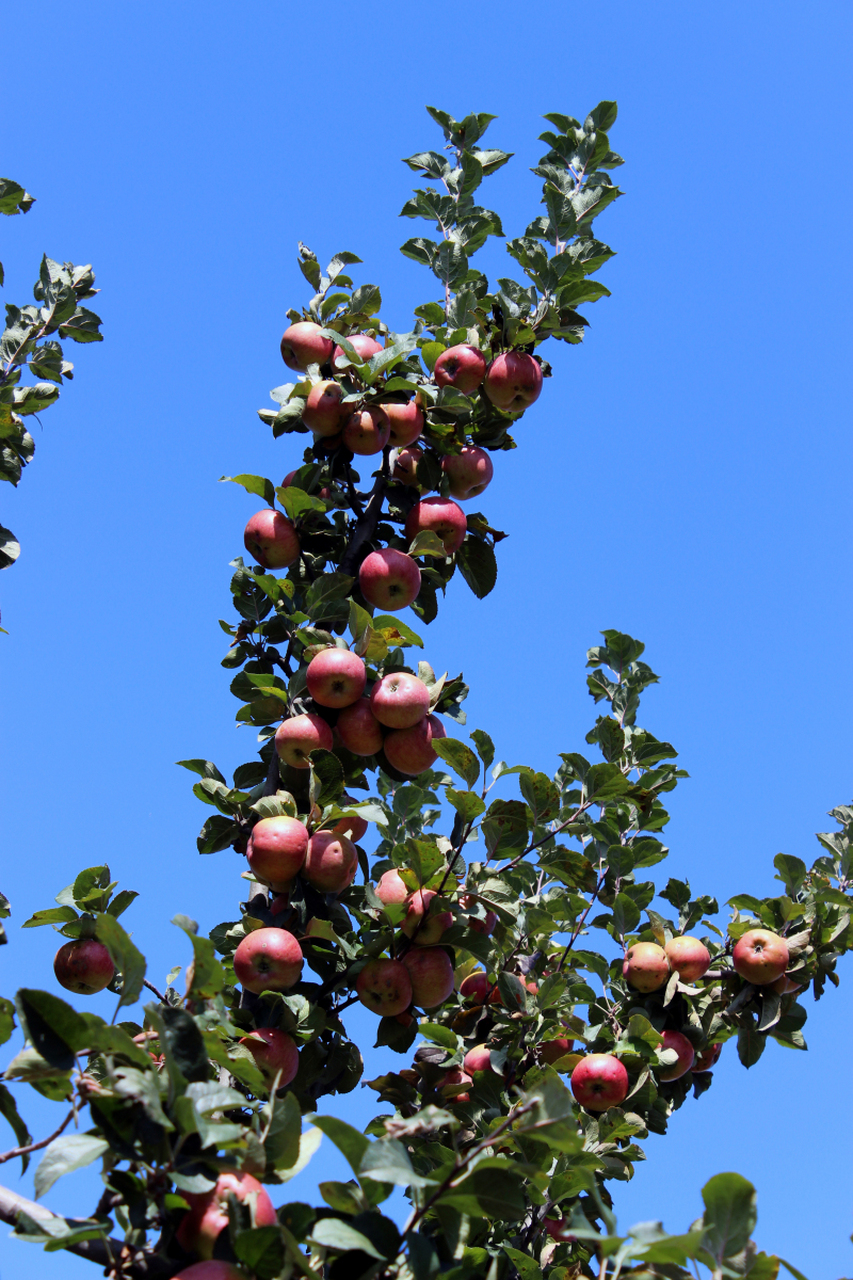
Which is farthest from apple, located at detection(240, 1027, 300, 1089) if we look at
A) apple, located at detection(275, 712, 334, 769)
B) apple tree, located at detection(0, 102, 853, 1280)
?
apple, located at detection(275, 712, 334, 769)

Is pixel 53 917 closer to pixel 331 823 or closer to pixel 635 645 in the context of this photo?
pixel 331 823

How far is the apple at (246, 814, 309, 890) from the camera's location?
111 inches

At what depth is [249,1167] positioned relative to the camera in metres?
1.87

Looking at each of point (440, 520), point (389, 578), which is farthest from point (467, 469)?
point (389, 578)

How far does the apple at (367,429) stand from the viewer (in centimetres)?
349

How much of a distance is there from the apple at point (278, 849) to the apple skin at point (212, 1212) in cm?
103

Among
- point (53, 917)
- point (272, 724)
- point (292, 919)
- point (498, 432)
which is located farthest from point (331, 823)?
point (498, 432)

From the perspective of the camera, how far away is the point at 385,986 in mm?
2840

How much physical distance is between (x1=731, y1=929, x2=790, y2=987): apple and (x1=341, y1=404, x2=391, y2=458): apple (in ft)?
6.82

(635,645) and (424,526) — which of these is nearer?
(424,526)

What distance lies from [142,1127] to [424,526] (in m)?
2.24

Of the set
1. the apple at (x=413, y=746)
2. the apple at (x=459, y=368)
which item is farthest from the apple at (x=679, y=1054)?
the apple at (x=459, y=368)

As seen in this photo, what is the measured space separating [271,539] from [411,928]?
137 cm

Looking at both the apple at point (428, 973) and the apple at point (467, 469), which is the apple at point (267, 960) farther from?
the apple at point (467, 469)
